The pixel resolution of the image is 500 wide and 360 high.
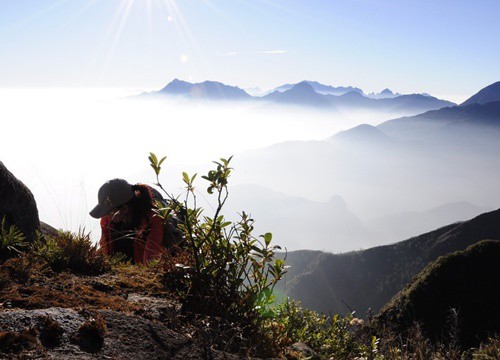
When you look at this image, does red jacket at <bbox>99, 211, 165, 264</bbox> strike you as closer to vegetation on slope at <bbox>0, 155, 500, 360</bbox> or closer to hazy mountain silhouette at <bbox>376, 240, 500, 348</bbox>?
vegetation on slope at <bbox>0, 155, 500, 360</bbox>

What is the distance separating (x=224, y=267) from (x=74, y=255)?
1696 millimetres

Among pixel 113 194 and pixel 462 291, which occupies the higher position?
pixel 113 194

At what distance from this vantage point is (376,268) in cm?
12519

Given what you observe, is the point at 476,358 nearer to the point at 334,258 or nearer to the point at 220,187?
the point at 220,187

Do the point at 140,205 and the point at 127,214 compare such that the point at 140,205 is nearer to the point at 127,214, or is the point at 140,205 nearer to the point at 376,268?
the point at 127,214

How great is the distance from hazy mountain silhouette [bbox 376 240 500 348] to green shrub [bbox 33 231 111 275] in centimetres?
3206

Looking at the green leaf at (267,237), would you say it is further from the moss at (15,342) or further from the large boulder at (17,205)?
the large boulder at (17,205)

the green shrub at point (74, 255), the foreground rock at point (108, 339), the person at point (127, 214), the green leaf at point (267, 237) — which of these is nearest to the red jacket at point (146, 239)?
the person at point (127, 214)

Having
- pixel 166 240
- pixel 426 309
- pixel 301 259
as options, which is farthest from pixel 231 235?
pixel 301 259

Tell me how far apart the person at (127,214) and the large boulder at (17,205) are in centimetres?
81

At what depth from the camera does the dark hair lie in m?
6.65

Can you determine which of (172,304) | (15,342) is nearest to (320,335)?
(172,304)

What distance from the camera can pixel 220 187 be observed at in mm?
3686

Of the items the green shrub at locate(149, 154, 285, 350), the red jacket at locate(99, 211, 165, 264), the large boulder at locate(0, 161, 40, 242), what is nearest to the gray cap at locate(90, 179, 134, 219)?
the red jacket at locate(99, 211, 165, 264)
